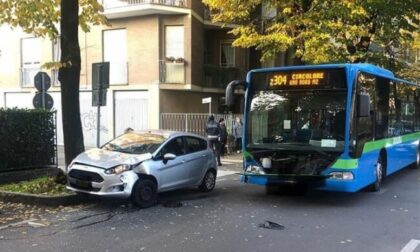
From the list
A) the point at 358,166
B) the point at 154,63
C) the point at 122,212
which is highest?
the point at 154,63

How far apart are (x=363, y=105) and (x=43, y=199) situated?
6340 mm

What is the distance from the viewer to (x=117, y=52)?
88.0ft

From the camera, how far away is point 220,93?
2902 centimetres

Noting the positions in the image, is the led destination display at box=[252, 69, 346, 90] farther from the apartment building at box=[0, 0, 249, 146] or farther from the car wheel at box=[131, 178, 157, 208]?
the apartment building at box=[0, 0, 249, 146]

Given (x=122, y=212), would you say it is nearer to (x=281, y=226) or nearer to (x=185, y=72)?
(x=281, y=226)

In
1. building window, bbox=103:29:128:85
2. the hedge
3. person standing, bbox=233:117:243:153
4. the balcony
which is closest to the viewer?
the hedge

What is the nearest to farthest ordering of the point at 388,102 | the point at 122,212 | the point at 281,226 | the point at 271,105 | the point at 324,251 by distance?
1. the point at 324,251
2. the point at 281,226
3. the point at 122,212
4. the point at 271,105
5. the point at 388,102

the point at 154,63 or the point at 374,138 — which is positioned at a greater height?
the point at 154,63

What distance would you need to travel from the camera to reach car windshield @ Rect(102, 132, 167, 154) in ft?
35.3

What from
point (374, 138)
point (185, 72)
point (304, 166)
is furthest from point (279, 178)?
point (185, 72)

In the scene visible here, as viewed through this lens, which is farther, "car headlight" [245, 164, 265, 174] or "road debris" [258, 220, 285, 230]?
"car headlight" [245, 164, 265, 174]

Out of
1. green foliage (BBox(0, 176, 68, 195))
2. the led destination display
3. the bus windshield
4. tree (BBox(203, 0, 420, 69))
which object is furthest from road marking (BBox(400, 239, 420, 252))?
tree (BBox(203, 0, 420, 69))

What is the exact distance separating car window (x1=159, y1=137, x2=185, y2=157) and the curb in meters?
1.84

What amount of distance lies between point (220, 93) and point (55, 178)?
1840cm
